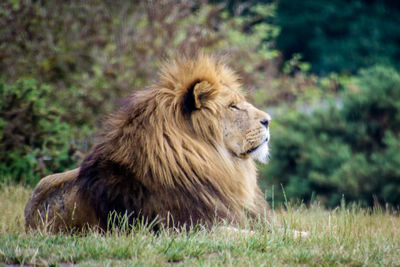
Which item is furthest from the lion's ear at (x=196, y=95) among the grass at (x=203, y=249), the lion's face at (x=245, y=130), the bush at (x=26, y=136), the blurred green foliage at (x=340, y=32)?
the blurred green foliage at (x=340, y=32)

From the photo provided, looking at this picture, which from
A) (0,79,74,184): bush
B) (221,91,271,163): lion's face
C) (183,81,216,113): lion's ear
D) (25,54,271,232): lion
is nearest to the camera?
(25,54,271,232): lion

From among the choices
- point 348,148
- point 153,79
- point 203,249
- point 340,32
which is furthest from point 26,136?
point 340,32

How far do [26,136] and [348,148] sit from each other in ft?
16.3

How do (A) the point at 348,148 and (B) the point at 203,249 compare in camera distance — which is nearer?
(B) the point at 203,249

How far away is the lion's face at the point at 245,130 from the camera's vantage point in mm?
4609

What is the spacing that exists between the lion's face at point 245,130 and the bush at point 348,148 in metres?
4.57

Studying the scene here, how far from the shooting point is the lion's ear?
4.49 meters

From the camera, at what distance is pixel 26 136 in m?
7.53

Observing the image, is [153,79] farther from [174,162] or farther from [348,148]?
[174,162]

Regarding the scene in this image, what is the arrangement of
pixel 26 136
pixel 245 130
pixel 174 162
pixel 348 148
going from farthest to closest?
pixel 348 148 → pixel 26 136 → pixel 245 130 → pixel 174 162

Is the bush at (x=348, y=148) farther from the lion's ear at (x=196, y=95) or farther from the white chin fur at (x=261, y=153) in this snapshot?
the lion's ear at (x=196, y=95)

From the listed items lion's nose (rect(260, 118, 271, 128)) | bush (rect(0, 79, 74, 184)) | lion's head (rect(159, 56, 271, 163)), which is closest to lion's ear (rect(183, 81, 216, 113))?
lion's head (rect(159, 56, 271, 163))

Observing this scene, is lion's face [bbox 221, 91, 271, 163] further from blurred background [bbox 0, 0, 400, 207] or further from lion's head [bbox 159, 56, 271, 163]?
blurred background [bbox 0, 0, 400, 207]

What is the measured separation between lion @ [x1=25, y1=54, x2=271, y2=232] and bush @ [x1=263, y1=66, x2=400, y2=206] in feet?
14.5
